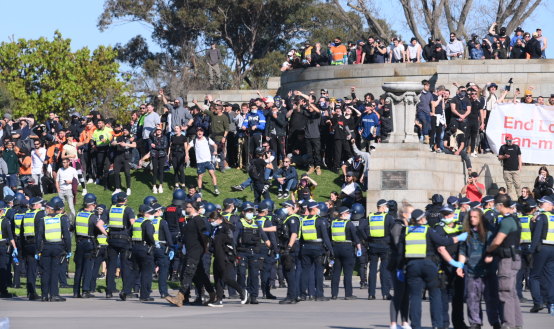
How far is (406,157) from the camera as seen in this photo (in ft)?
90.2

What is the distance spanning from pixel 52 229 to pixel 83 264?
121 centimetres

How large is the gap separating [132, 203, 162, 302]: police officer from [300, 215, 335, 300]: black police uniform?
246 centimetres

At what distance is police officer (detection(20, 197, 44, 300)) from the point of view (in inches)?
841

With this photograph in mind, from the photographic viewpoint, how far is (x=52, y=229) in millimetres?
20812

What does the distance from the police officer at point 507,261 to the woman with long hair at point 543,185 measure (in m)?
11.6

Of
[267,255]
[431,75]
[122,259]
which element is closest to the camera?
[267,255]

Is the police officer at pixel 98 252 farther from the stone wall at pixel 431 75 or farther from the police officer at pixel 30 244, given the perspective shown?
the stone wall at pixel 431 75

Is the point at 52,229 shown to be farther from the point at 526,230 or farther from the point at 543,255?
the point at 543,255

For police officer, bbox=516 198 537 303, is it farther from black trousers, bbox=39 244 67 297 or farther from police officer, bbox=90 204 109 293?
black trousers, bbox=39 244 67 297

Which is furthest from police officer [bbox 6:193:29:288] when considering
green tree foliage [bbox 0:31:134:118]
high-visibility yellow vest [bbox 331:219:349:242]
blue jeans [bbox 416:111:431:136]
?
green tree foliage [bbox 0:31:134:118]

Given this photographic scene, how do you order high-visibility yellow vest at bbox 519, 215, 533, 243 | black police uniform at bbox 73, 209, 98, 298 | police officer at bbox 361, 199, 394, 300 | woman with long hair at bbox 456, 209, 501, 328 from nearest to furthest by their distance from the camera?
woman with long hair at bbox 456, 209, 501, 328, high-visibility yellow vest at bbox 519, 215, 533, 243, police officer at bbox 361, 199, 394, 300, black police uniform at bbox 73, 209, 98, 298

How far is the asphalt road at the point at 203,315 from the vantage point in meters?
16.8

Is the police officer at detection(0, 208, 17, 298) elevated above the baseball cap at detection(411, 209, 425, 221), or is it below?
below

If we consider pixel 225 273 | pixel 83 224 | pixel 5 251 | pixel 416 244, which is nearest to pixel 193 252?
pixel 225 273
